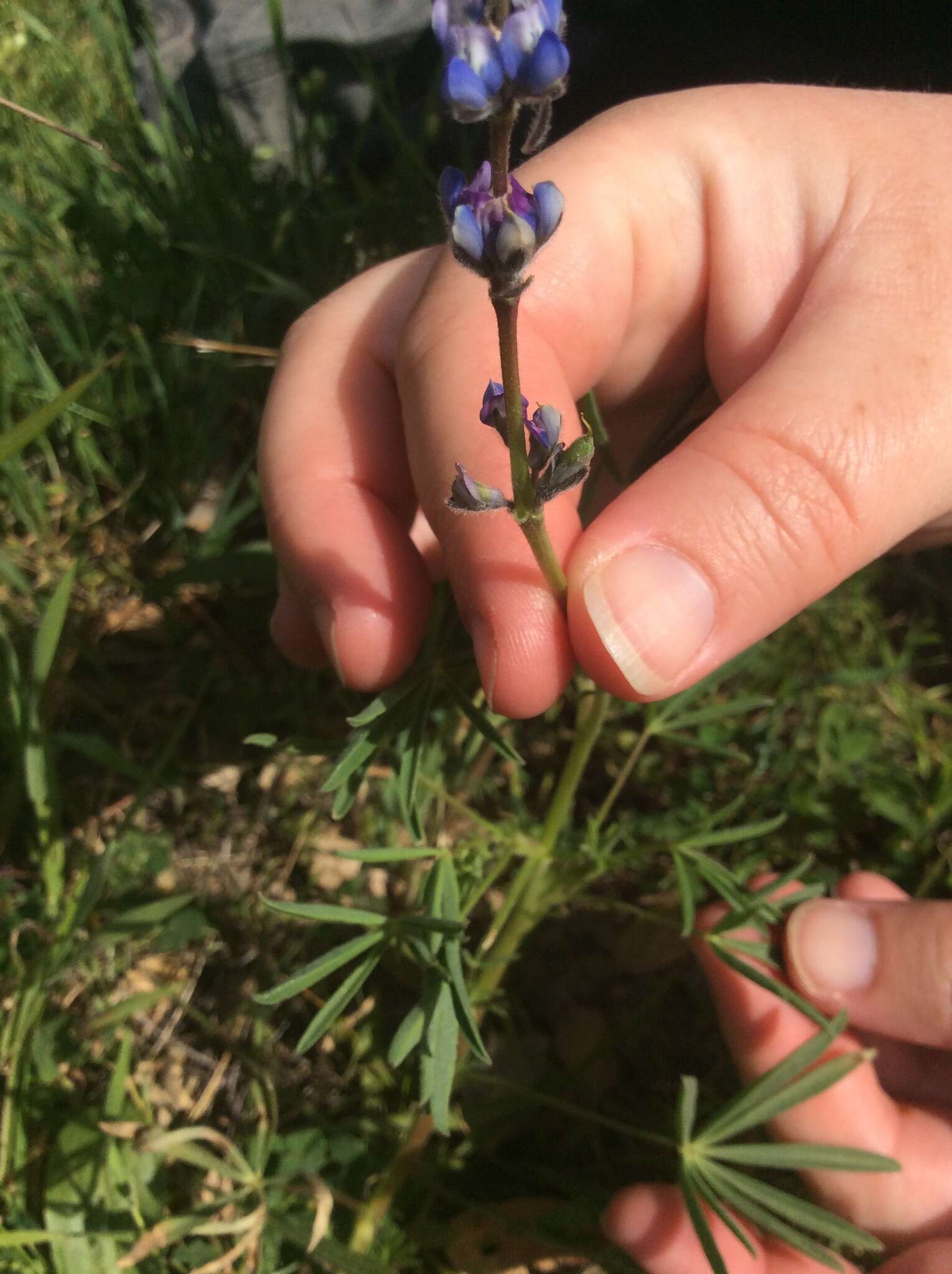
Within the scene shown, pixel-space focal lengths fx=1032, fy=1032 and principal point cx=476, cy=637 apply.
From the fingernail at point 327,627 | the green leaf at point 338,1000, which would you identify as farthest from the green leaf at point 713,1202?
the fingernail at point 327,627

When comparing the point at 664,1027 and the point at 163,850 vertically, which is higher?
the point at 163,850

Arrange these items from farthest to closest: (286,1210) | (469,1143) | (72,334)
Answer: (72,334)
(469,1143)
(286,1210)

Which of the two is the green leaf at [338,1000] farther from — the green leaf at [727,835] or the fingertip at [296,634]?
the fingertip at [296,634]

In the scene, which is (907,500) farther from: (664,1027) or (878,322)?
(664,1027)

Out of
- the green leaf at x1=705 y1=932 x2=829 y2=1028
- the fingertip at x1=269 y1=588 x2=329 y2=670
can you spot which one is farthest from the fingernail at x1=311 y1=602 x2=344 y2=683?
the green leaf at x1=705 y1=932 x2=829 y2=1028

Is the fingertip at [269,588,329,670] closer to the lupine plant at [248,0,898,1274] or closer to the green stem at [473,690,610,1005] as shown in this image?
the lupine plant at [248,0,898,1274]

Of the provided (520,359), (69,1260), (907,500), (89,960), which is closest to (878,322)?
(907,500)
